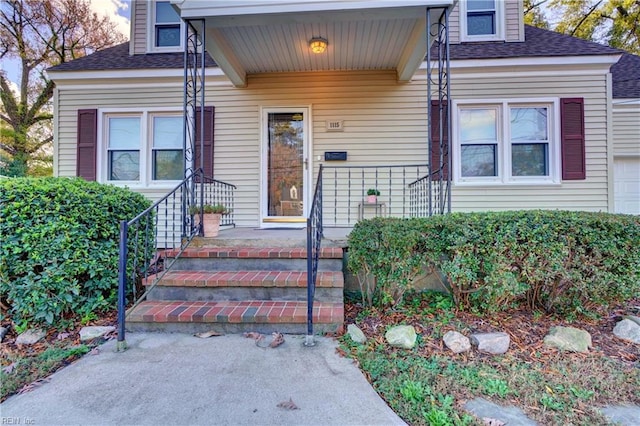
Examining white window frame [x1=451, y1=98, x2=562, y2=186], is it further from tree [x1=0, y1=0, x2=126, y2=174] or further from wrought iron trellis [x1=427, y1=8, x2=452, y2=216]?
tree [x1=0, y1=0, x2=126, y2=174]

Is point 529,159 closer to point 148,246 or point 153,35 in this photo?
point 148,246

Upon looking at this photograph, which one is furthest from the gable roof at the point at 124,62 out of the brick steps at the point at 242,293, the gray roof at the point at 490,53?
the brick steps at the point at 242,293

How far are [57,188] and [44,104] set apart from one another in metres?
12.7

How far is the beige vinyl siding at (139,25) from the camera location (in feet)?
19.2

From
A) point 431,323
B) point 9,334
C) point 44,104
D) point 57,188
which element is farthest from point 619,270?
point 44,104

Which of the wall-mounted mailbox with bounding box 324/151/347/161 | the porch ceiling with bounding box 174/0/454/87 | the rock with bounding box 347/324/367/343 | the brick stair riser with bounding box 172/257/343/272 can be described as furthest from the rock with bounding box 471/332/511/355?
the wall-mounted mailbox with bounding box 324/151/347/161

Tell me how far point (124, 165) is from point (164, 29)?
2.73m

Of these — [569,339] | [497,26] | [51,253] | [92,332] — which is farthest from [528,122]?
[51,253]

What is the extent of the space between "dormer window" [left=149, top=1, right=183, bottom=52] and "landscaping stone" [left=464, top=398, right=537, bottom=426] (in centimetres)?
684

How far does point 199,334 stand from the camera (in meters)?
2.61

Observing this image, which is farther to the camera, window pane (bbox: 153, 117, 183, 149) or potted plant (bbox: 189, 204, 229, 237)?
window pane (bbox: 153, 117, 183, 149)

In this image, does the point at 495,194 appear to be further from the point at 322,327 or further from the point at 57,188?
the point at 57,188

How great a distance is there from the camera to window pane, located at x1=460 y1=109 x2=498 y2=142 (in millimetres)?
5203

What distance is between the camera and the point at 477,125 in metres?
5.22
